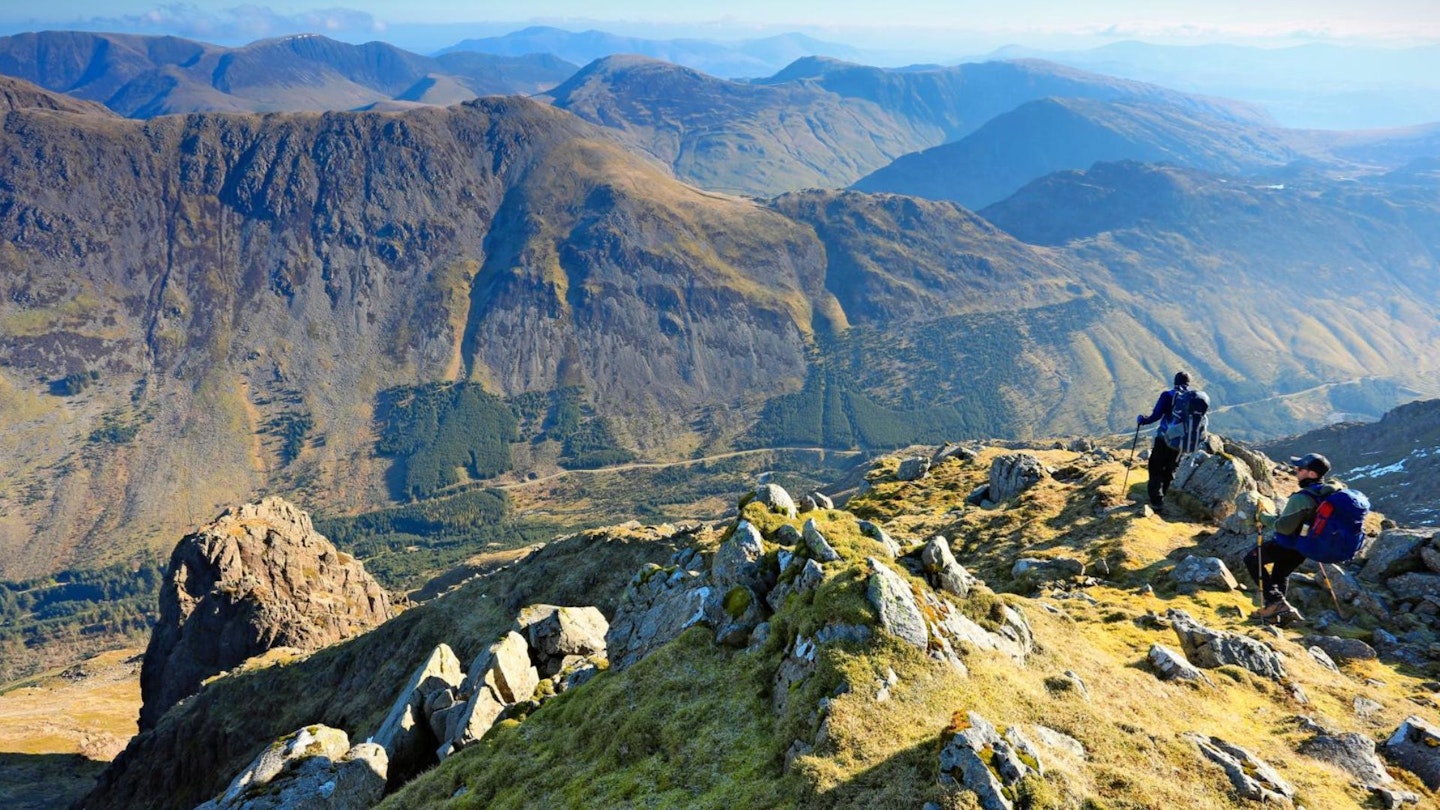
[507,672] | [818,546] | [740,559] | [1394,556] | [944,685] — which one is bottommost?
[507,672]

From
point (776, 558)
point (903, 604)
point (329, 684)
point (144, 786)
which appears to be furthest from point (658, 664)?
point (144, 786)

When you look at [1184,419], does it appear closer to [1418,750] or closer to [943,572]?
[1418,750]

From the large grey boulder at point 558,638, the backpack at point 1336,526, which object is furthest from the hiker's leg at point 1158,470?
the large grey boulder at point 558,638

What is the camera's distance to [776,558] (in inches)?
1226

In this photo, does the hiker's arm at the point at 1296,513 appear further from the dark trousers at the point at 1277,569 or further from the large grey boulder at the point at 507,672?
the large grey boulder at the point at 507,672

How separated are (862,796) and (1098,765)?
6.48 metres

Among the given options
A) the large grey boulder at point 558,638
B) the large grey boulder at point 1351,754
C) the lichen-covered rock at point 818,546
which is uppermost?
the lichen-covered rock at point 818,546

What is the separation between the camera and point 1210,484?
49188mm

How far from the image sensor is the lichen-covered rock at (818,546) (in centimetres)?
2795

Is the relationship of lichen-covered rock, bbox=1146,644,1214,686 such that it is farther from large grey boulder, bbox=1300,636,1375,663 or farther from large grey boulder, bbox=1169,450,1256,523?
large grey boulder, bbox=1169,450,1256,523

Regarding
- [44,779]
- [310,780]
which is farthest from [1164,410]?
[44,779]

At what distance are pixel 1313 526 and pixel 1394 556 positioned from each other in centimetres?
1184

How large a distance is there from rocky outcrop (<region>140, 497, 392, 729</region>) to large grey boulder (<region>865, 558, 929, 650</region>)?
392 feet

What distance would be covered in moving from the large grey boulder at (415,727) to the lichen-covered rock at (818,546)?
2363 cm
